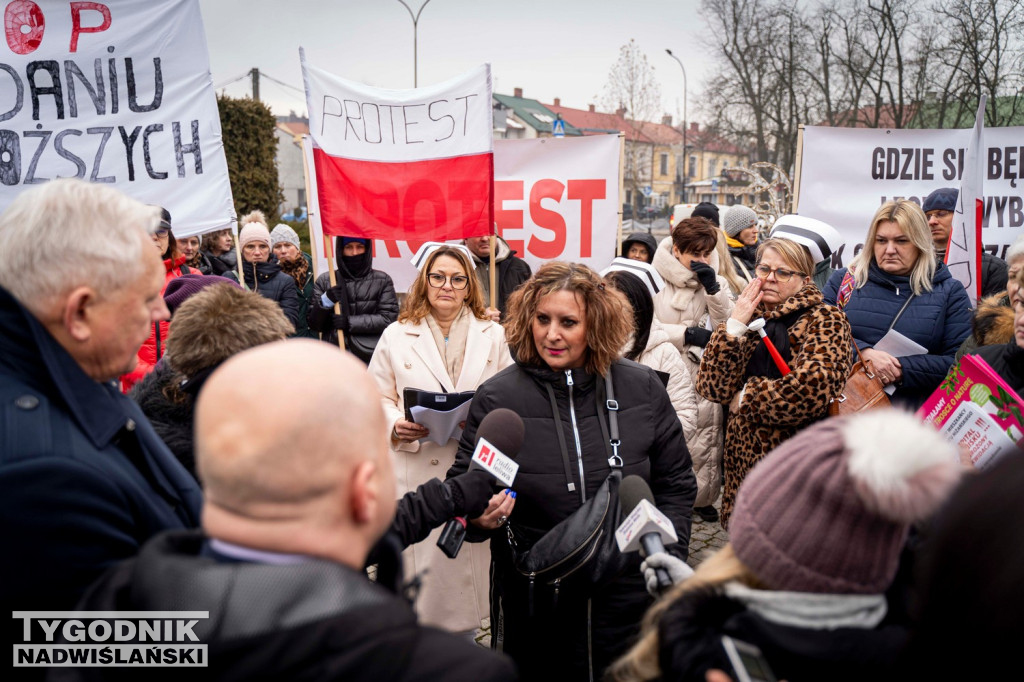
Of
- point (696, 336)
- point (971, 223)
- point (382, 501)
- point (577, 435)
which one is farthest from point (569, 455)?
point (971, 223)

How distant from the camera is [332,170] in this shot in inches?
206

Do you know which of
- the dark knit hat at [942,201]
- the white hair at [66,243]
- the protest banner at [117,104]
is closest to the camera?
the white hair at [66,243]

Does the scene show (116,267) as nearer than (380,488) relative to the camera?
No

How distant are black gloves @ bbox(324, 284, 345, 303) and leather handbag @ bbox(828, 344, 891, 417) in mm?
3650

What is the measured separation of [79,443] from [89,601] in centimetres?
30

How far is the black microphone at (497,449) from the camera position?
1.98m

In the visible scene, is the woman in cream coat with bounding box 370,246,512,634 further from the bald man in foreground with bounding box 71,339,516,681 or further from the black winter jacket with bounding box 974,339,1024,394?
the bald man in foreground with bounding box 71,339,516,681

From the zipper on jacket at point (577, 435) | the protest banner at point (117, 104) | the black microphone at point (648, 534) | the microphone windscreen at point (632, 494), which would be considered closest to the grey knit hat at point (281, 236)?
the protest banner at point (117, 104)

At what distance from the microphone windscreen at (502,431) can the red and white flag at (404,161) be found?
327cm

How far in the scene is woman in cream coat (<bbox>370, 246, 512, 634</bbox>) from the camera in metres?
3.74

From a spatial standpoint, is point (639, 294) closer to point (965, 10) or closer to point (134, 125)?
point (134, 125)

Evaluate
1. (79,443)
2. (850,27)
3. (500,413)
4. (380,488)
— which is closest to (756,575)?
(380,488)

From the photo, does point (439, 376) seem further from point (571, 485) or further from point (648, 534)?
point (648, 534)

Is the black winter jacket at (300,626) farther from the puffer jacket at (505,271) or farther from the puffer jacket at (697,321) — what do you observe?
the puffer jacket at (505,271)
